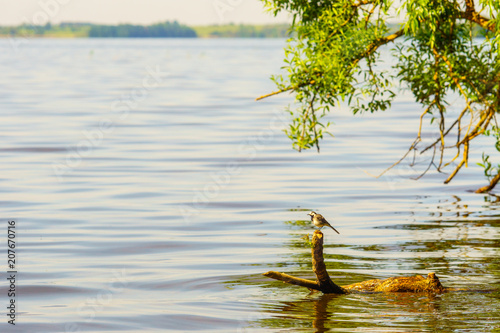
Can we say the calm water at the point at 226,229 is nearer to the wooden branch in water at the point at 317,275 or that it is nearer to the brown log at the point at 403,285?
the brown log at the point at 403,285

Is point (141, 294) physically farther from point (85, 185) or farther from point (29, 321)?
point (85, 185)

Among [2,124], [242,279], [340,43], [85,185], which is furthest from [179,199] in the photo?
[2,124]

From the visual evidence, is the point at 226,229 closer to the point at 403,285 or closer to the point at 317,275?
the point at 403,285

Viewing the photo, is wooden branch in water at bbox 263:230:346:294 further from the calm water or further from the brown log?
the brown log

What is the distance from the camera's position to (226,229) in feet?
61.2

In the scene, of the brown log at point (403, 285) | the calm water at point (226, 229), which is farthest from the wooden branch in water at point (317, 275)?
the brown log at point (403, 285)

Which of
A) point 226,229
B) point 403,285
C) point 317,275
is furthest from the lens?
point 226,229

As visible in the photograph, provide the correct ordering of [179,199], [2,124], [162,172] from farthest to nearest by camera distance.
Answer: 1. [2,124]
2. [162,172]
3. [179,199]

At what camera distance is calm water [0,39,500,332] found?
12.1 meters

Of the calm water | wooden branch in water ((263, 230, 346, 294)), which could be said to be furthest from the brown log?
wooden branch in water ((263, 230, 346, 294))

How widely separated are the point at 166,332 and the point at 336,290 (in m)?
2.40

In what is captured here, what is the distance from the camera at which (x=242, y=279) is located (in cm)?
1403

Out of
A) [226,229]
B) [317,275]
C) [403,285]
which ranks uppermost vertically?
[317,275]

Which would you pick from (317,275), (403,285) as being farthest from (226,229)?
(317,275)
